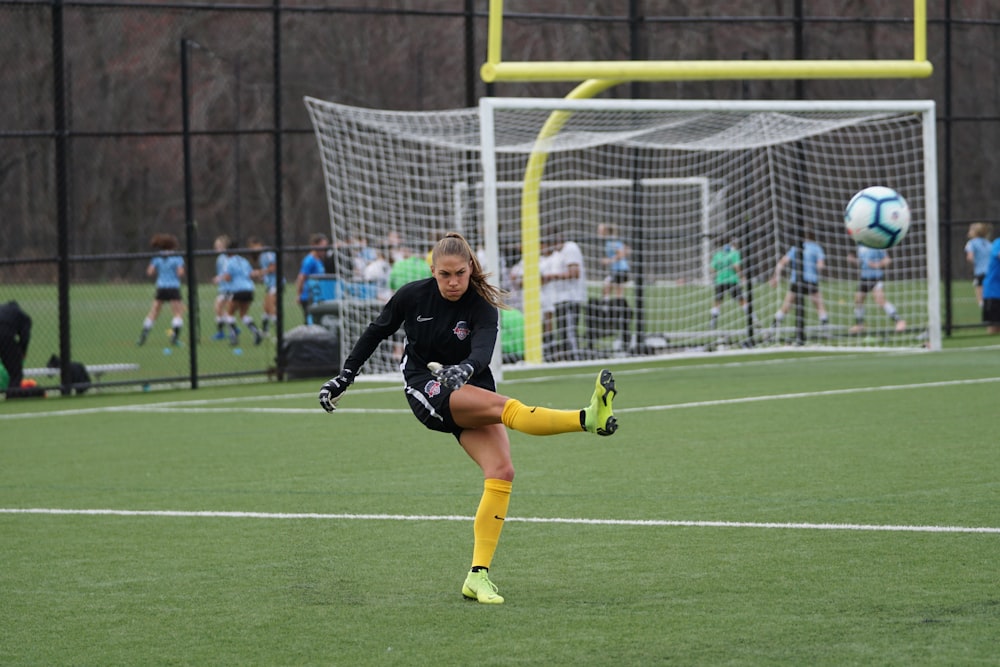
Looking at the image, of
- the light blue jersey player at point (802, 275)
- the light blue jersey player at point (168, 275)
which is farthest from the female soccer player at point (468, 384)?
the light blue jersey player at point (168, 275)

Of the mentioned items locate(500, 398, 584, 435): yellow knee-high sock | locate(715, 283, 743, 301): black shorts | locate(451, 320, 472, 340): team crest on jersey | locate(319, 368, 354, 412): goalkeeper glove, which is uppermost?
locate(715, 283, 743, 301): black shorts

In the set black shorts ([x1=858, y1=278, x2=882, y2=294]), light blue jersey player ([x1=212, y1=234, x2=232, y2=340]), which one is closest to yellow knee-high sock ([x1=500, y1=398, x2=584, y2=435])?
black shorts ([x1=858, y1=278, x2=882, y2=294])

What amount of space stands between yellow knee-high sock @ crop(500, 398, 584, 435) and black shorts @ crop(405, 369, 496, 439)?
185 mm

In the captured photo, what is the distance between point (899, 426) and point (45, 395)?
32.1 ft

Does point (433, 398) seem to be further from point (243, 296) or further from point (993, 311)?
point (243, 296)

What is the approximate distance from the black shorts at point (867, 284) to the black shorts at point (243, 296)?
33.6 ft

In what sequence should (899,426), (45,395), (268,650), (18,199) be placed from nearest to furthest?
(268,650), (899,426), (45,395), (18,199)

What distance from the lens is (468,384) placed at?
623 centimetres

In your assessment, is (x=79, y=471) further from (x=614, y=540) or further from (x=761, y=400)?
(x=761, y=400)

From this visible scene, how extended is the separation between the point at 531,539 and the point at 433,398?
5.26ft

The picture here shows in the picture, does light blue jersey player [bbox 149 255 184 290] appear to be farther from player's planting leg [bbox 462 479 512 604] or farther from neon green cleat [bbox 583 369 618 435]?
neon green cleat [bbox 583 369 618 435]

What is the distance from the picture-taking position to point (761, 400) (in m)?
13.5

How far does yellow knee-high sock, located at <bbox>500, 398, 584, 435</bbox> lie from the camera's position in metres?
6.13

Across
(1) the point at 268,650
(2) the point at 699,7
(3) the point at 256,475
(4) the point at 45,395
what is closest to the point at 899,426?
(3) the point at 256,475
